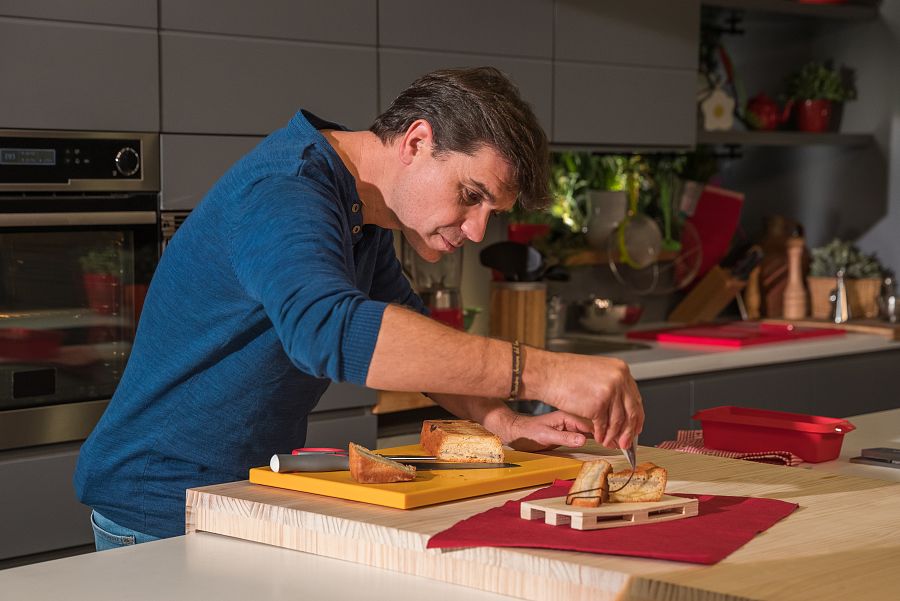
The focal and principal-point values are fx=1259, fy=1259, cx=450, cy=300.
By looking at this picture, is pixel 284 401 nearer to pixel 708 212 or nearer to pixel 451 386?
pixel 451 386

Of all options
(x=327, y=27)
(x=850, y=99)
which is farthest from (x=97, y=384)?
(x=850, y=99)

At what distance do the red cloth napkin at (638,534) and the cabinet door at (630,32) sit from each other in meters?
2.45

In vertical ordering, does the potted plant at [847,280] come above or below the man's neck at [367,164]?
below

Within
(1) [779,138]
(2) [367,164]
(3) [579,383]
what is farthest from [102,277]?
(1) [779,138]

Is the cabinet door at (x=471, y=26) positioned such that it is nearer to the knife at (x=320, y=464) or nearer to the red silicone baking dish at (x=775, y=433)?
the red silicone baking dish at (x=775, y=433)

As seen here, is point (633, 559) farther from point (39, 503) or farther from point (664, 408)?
point (664, 408)

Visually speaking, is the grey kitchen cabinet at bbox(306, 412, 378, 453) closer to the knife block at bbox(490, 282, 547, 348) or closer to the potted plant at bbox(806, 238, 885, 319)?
the knife block at bbox(490, 282, 547, 348)

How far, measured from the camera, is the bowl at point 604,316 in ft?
14.3

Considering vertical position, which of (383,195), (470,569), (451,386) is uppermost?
(383,195)

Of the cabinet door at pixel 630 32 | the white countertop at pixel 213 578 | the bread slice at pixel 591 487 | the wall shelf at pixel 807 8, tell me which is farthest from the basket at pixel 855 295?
the white countertop at pixel 213 578

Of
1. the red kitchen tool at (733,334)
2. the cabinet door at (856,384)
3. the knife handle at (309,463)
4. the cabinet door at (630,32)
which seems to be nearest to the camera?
the knife handle at (309,463)

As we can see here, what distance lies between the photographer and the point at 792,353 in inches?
162

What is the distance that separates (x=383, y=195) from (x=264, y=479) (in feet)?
1.50

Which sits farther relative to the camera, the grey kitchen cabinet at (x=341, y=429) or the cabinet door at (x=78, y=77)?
the grey kitchen cabinet at (x=341, y=429)
